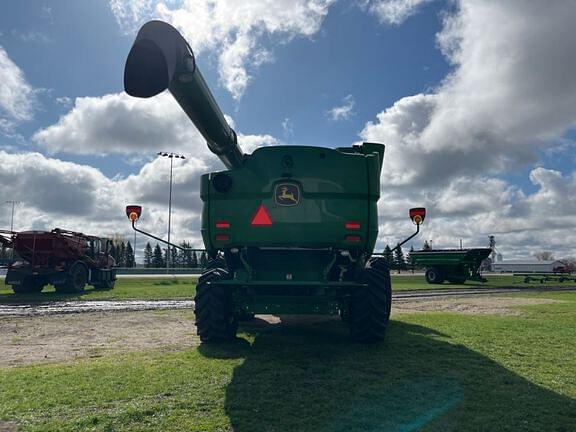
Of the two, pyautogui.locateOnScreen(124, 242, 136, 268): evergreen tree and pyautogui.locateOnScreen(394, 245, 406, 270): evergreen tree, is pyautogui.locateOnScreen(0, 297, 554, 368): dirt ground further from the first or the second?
pyautogui.locateOnScreen(124, 242, 136, 268): evergreen tree

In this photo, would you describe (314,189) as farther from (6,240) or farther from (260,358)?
(6,240)

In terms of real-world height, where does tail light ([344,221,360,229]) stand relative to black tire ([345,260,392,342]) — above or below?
above

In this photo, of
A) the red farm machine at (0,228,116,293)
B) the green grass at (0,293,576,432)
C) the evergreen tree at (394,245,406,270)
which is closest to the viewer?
the green grass at (0,293,576,432)

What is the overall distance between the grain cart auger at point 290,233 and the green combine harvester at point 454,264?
83.3 ft

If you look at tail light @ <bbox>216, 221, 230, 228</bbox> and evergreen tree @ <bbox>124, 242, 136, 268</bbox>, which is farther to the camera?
evergreen tree @ <bbox>124, 242, 136, 268</bbox>

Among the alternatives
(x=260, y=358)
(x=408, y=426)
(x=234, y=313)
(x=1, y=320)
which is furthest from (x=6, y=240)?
(x=408, y=426)

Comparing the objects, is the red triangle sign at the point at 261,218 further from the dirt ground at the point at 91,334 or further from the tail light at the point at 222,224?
the dirt ground at the point at 91,334

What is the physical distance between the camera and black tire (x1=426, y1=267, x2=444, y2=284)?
104 ft

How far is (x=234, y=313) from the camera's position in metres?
7.24

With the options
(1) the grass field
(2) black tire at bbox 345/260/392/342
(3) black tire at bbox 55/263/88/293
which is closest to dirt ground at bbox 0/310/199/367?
(2) black tire at bbox 345/260/392/342

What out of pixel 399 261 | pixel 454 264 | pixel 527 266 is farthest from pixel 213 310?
pixel 527 266

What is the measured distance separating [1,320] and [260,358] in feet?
24.5

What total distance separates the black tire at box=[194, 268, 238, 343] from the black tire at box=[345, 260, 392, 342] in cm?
194

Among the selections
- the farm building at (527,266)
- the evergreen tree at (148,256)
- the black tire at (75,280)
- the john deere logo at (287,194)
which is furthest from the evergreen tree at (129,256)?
the farm building at (527,266)
